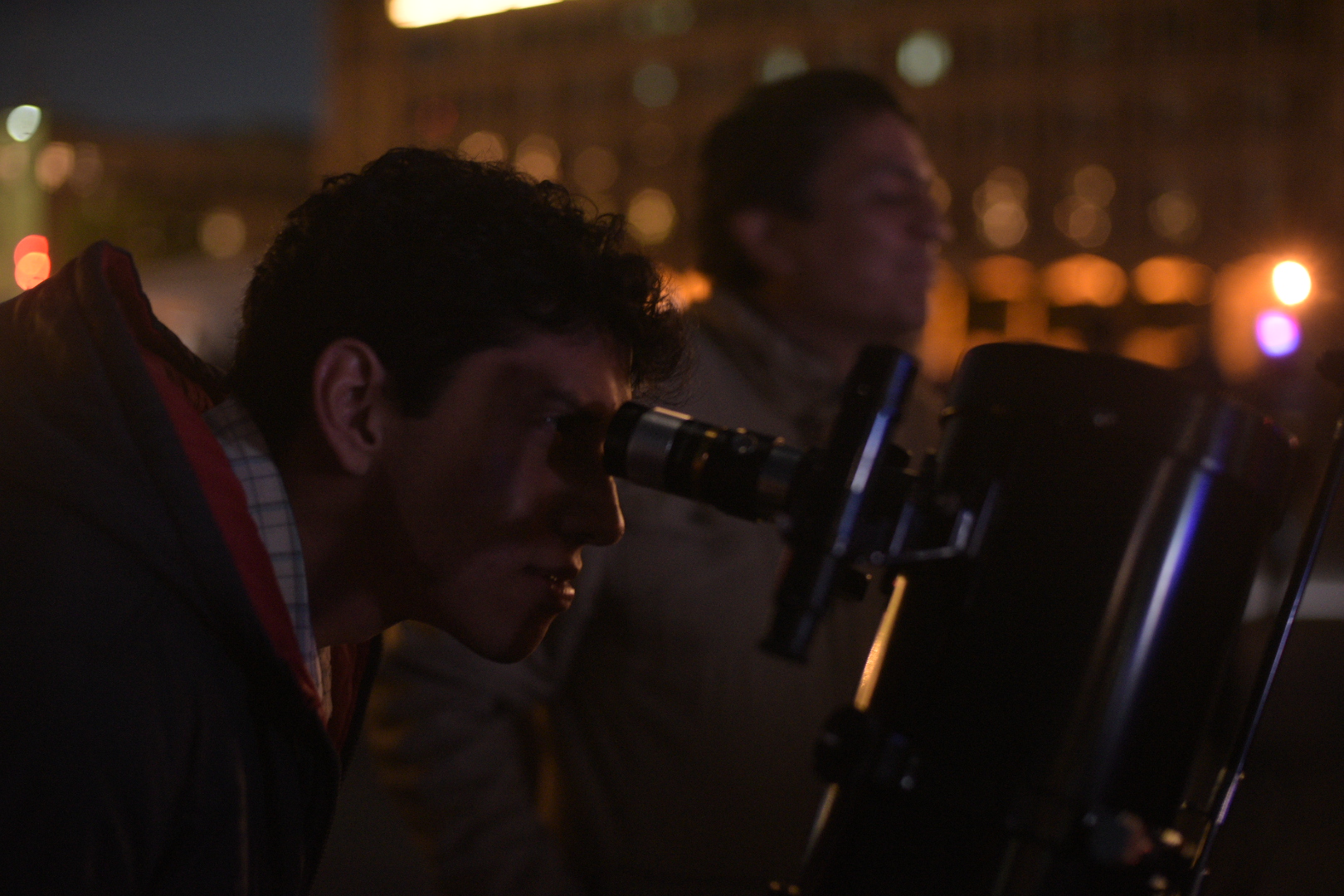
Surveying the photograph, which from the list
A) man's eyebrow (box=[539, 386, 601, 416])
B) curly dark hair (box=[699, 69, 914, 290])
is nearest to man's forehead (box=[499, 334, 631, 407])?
man's eyebrow (box=[539, 386, 601, 416])

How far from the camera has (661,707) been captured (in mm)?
2326

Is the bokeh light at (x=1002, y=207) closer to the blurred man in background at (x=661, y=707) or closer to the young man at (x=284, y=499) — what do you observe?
the blurred man in background at (x=661, y=707)

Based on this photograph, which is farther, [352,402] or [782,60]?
[782,60]

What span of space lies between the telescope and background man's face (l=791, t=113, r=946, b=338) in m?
1.53

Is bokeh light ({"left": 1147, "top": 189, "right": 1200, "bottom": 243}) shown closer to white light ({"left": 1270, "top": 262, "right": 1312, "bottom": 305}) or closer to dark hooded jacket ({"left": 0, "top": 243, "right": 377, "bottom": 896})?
white light ({"left": 1270, "top": 262, "right": 1312, "bottom": 305})

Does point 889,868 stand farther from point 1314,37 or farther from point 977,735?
point 1314,37

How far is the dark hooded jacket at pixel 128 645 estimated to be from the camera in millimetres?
1088

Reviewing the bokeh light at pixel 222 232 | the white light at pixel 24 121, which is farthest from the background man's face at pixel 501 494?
the bokeh light at pixel 222 232

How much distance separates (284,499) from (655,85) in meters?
47.9

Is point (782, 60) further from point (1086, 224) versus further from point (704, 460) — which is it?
point (704, 460)

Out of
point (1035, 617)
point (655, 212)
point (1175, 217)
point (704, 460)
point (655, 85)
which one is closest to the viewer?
point (1035, 617)

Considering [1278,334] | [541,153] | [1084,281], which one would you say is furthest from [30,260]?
[541,153]

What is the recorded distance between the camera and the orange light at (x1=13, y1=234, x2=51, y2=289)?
730 cm

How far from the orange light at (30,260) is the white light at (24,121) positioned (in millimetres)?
916
